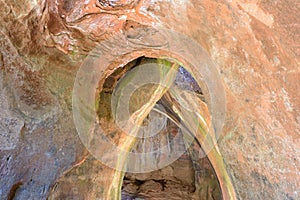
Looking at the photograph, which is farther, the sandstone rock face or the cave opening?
the cave opening

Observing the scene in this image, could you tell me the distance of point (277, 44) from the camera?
919 millimetres

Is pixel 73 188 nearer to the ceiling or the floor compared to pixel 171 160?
nearer to the ceiling

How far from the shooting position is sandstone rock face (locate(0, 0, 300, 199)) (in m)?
0.98

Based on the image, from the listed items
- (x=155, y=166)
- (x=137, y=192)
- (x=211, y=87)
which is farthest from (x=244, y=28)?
(x=155, y=166)

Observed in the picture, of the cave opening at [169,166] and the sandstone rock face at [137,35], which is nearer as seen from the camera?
the sandstone rock face at [137,35]

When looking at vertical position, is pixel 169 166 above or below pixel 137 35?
below

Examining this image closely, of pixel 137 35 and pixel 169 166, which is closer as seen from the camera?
pixel 137 35

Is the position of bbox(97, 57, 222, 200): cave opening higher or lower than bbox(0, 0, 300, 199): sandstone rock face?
lower

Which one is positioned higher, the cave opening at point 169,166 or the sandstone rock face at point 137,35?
the sandstone rock face at point 137,35

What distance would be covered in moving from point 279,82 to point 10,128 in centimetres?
109

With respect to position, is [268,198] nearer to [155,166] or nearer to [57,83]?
[57,83]

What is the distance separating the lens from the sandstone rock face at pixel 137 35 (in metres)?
0.98

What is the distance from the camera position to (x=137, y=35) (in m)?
1.61

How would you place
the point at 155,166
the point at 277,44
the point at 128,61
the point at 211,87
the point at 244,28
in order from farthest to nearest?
the point at 155,166
the point at 128,61
the point at 211,87
the point at 244,28
the point at 277,44
